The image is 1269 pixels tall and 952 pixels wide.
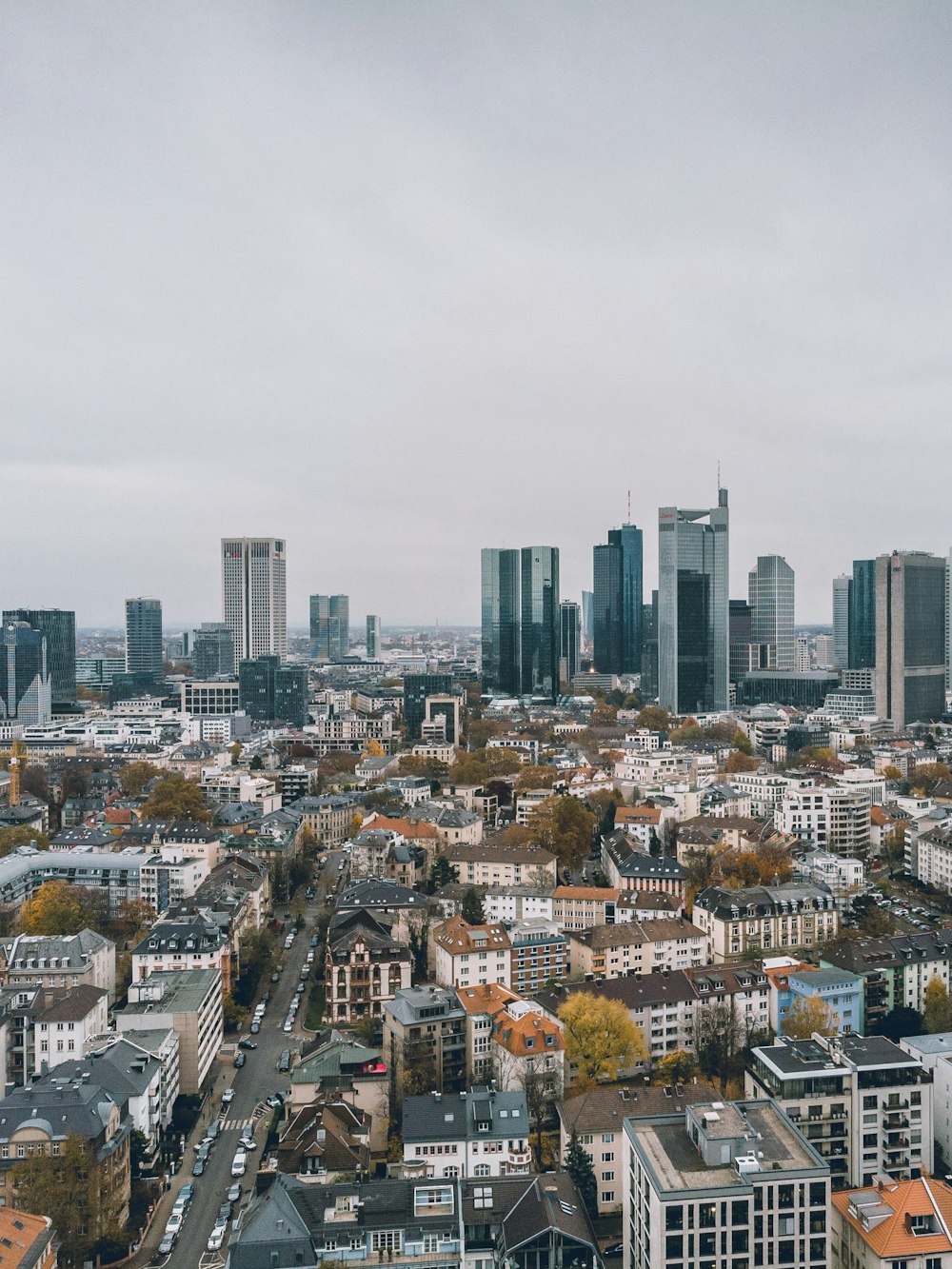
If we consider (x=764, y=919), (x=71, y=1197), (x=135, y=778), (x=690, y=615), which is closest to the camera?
(x=71, y=1197)

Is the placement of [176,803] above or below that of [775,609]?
below

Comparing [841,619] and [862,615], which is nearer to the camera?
[862,615]

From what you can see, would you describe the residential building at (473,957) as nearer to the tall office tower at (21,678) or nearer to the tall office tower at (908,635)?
the tall office tower at (908,635)

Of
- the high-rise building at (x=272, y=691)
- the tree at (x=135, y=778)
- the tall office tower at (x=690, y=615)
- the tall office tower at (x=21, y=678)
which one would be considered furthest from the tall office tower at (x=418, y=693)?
the tall office tower at (x=21, y=678)

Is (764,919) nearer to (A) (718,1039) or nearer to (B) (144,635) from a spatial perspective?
(A) (718,1039)

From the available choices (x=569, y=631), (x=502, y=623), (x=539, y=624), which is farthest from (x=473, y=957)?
(x=569, y=631)

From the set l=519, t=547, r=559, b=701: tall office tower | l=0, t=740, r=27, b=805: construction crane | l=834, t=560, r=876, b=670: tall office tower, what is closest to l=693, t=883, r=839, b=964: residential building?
l=0, t=740, r=27, b=805: construction crane
